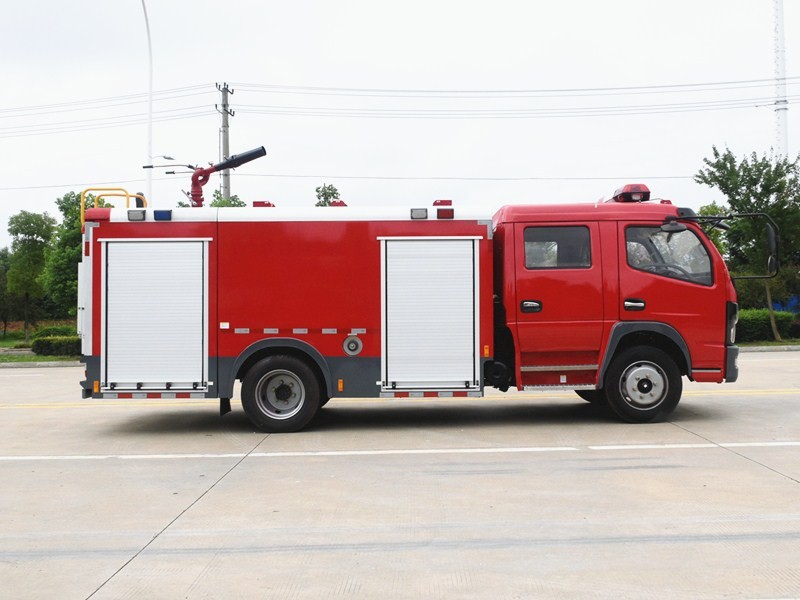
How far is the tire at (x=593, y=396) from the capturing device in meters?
11.1

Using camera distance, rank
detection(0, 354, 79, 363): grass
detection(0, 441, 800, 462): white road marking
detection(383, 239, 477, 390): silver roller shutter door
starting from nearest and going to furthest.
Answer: detection(0, 441, 800, 462): white road marking
detection(383, 239, 477, 390): silver roller shutter door
detection(0, 354, 79, 363): grass

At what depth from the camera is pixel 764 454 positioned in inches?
314

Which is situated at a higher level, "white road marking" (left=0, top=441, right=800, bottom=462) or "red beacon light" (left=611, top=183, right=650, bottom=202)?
"red beacon light" (left=611, top=183, right=650, bottom=202)

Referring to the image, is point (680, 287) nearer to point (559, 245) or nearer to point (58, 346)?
point (559, 245)

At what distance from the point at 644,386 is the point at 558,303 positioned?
158 centimetres

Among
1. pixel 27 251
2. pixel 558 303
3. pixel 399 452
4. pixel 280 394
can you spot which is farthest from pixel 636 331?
pixel 27 251

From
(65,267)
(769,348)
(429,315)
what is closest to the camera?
(429,315)

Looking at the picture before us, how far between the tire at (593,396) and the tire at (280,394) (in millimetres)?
4025

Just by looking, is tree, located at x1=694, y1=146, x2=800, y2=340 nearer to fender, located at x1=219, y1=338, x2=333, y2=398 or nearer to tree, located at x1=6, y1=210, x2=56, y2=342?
fender, located at x1=219, y1=338, x2=333, y2=398

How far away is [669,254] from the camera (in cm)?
987

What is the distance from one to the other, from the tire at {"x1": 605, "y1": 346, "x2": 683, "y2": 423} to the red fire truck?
18mm

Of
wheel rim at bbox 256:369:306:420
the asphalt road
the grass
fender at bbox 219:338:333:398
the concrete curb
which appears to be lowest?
the asphalt road

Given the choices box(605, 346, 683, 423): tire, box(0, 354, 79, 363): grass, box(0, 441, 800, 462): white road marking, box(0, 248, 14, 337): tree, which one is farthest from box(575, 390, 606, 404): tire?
box(0, 248, 14, 337): tree

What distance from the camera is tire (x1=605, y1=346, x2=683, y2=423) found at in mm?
9750
